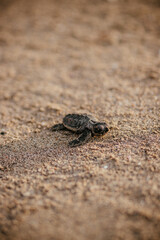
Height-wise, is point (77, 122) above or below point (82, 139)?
above

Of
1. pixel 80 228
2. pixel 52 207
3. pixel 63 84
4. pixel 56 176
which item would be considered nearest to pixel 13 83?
pixel 63 84

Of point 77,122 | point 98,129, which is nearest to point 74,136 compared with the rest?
point 77,122

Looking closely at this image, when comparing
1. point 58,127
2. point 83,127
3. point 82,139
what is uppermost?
point 83,127

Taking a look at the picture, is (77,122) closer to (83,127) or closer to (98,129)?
(83,127)

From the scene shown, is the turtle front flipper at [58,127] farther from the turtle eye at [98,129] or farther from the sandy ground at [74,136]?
the turtle eye at [98,129]

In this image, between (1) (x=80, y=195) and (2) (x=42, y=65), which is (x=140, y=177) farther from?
(2) (x=42, y=65)

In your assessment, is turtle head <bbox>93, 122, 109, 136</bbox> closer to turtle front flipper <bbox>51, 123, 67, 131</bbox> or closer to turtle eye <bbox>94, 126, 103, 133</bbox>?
turtle eye <bbox>94, 126, 103, 133</bbox>

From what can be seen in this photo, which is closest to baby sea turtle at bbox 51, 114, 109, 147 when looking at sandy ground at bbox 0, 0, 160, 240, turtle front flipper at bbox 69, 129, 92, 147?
turtle front flipper at bbox 69, 129, 92, 147
